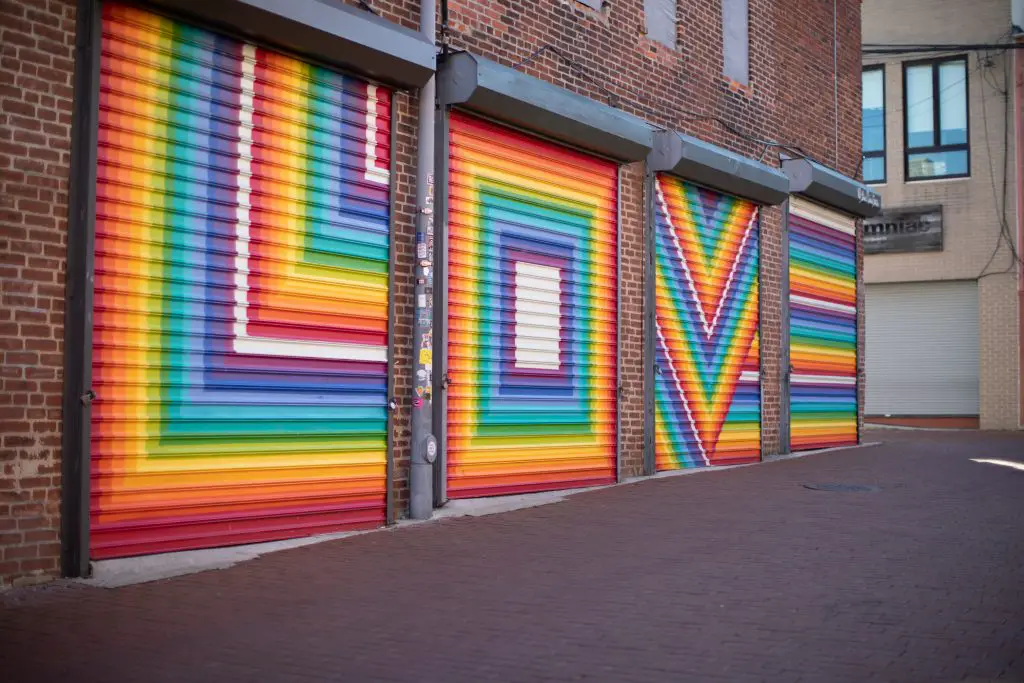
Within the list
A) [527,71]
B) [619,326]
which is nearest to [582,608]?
[527,71]

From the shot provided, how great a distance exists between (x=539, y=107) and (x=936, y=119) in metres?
17.9

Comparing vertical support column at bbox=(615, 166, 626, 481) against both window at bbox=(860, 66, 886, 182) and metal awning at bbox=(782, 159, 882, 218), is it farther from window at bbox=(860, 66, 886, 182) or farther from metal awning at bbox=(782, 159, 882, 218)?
window at bbox=(860, 66, 886, 182)

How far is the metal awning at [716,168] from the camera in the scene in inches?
485

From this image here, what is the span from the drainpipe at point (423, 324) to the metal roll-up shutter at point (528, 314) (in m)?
0.55

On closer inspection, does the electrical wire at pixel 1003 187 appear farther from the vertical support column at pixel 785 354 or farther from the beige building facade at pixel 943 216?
the vertical support column at pixel 785 354

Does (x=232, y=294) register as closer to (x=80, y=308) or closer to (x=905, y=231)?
(x=80, y=308)

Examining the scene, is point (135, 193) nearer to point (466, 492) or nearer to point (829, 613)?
point (466, 492)

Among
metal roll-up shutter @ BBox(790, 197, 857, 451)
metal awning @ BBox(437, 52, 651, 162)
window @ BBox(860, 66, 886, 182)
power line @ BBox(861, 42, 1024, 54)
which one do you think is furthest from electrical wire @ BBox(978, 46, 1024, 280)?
metal awning @ BBox(437, 52, 651, 162)

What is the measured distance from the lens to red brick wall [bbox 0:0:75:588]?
6090 mm

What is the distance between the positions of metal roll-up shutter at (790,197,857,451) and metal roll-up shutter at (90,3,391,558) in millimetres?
8748

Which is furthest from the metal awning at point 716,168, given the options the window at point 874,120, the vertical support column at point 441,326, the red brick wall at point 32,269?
the window at point 874,120

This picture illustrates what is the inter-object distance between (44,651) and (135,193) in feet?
10.3

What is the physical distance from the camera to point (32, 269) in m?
6.24

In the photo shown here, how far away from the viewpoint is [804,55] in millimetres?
16484
